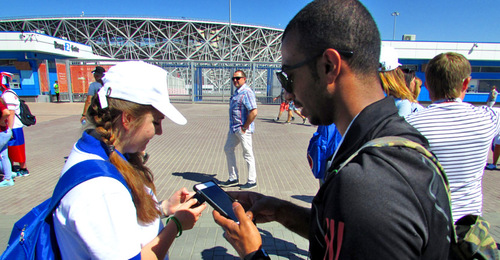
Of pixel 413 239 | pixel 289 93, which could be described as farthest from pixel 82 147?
pixel 413 239

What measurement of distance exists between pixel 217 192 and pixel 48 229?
0.86 metres

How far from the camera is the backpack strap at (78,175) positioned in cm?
113

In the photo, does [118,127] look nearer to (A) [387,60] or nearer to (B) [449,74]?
(B) [449,74]

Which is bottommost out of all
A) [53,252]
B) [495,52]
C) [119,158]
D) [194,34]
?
[53,252]

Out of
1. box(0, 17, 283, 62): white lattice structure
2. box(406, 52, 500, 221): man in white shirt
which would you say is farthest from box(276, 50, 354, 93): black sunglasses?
box(0, 17, 283, 62): white lattice structure

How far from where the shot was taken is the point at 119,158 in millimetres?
1390

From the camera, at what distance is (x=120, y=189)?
1.21 m

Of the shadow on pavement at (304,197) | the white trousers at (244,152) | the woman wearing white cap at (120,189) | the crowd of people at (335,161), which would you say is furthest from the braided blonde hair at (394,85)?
the white trousers at (244,152)

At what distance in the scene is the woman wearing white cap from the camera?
111 cm

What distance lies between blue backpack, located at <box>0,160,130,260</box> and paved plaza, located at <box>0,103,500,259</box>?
0.58 metres

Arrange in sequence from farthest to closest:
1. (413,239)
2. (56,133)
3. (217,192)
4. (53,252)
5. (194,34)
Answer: (194,34), (56,133), (217,192), (53,252), (413,239)

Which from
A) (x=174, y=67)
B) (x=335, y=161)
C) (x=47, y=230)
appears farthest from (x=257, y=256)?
(x=174, y=67)

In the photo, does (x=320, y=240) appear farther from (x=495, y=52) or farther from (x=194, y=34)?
(x=194, y=34)

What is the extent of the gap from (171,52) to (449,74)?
63136 mm
